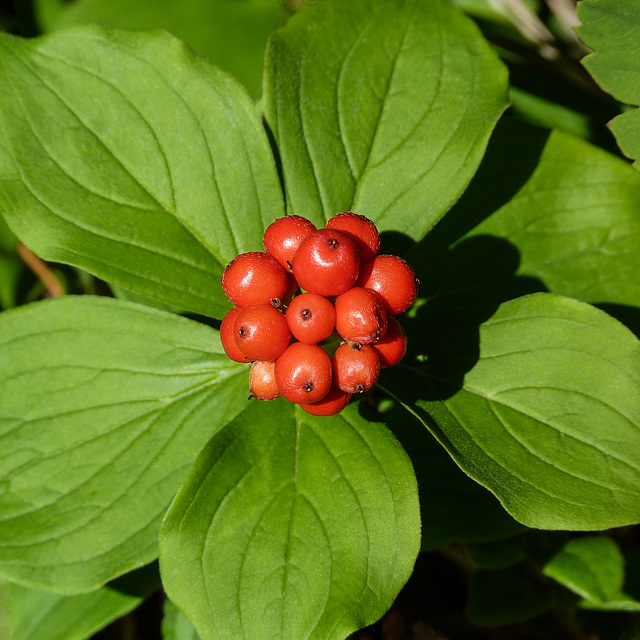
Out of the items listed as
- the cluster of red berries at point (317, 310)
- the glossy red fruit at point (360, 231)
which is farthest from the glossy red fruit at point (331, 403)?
the glossy red fruit at point (360, 231)

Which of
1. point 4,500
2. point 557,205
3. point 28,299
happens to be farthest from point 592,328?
point 28,299

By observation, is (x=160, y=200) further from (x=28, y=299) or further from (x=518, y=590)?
(x=518, y=590)

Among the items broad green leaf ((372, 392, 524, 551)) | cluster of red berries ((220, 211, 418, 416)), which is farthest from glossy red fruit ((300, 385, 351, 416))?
broad green leaf ((372, 392, 524, 551))

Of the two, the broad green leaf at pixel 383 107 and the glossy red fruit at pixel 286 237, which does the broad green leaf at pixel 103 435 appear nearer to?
the glossy red fruit at pixel 286 237

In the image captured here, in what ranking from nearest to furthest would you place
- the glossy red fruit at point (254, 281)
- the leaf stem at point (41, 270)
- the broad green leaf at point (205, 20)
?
1. the glossy red fruit at point (254, 281)
2. the broad green leaf at point (205, 20)
3. the leaf stem at point (41, 270)

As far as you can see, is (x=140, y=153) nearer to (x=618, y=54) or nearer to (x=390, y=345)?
(x=390, y=345)

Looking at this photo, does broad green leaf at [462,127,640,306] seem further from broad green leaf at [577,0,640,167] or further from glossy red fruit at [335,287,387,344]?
glossy red fruit at [335,287,387,344]
